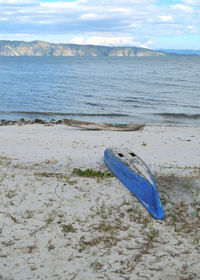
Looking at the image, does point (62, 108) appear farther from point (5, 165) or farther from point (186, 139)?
point (5, 165)

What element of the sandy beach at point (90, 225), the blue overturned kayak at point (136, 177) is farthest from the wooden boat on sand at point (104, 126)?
the blue overturned kayak at point (136, 177)

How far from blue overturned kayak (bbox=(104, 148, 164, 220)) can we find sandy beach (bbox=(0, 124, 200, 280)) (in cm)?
19

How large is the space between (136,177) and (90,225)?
214 cm

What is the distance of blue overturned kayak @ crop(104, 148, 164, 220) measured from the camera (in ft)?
21.7

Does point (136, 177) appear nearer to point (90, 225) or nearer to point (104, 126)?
point (90, 225)

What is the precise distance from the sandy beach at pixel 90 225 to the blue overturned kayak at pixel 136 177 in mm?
193

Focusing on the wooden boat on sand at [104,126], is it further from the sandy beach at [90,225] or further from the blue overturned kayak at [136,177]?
the blue overturned kayak at [136,177]

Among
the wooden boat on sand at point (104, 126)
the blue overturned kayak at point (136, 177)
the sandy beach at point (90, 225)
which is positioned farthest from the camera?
the wooden boat on sand at point (104, 126)

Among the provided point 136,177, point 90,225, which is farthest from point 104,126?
point 90,225

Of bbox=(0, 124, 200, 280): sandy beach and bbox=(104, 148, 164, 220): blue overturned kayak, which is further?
bbox=(104, 148, 164, 220): blue overturned kayak

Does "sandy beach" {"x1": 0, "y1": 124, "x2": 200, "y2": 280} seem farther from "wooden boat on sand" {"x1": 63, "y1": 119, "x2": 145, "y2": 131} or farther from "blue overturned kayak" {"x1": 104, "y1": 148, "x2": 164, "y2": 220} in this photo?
"wooden boat on sand" {"x1": 63, "y1": 119, "x2": 145, "y2": 131}

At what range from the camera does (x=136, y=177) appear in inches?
298

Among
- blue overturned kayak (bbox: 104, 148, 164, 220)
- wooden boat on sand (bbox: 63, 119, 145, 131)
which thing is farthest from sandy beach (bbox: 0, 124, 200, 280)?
wooden boat on sand (bbox: 63, 119, 145, 131)

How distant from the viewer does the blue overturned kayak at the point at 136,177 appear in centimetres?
661
